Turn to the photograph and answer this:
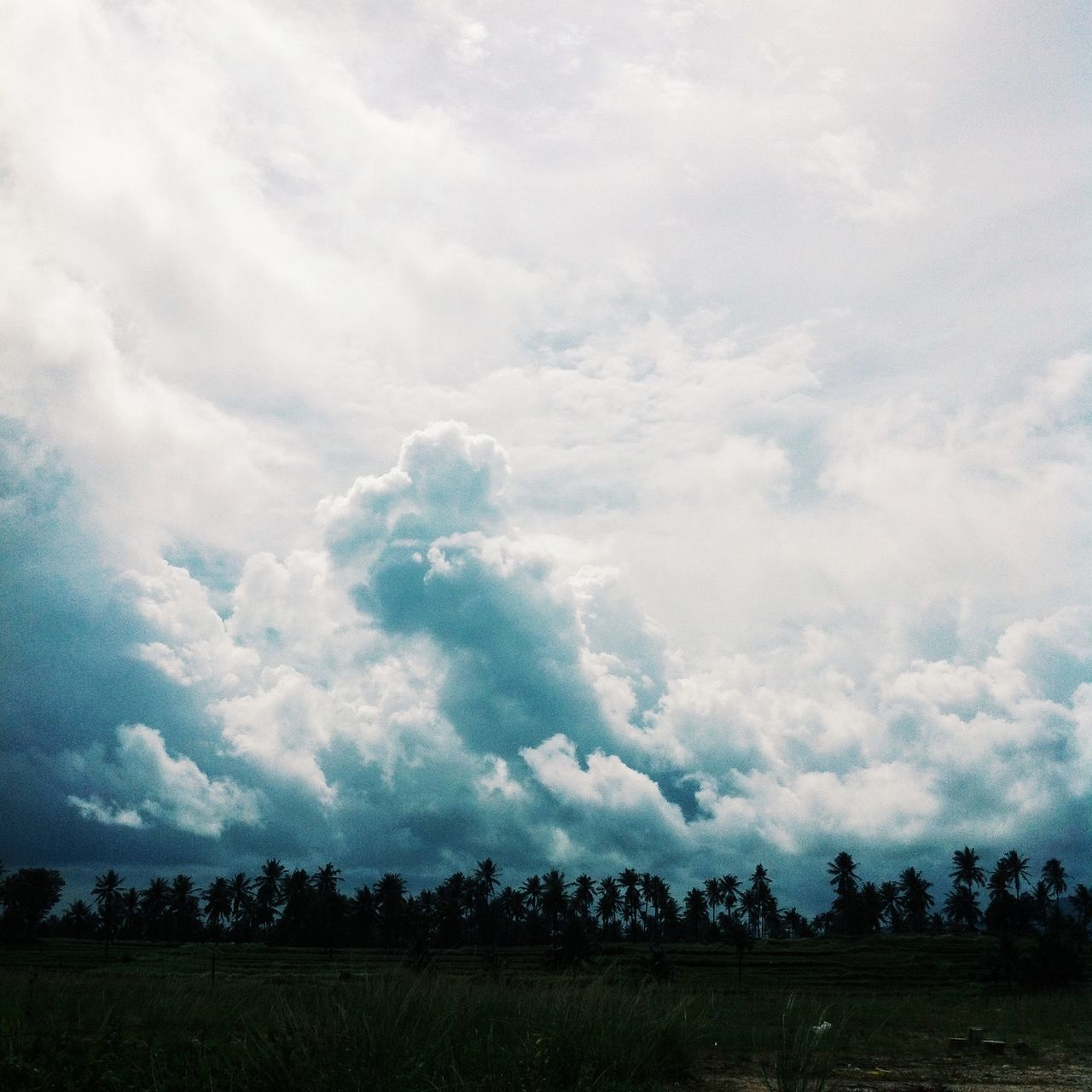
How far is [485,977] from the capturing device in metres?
12.5

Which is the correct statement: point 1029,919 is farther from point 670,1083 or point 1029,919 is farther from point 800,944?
point 670,1083

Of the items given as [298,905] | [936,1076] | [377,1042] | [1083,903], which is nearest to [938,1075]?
[936,1076]

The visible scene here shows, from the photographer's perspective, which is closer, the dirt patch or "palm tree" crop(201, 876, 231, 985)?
the dirt patch

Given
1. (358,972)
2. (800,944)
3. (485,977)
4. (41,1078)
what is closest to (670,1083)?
(485,977)

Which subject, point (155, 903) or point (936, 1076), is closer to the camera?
point (936, 1076)

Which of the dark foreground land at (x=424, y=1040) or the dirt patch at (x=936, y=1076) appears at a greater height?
the dark foreground land at (x=424, y=1040)

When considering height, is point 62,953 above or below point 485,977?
below

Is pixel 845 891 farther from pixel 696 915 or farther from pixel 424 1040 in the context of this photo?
pixel 424 1040

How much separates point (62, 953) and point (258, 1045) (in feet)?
302

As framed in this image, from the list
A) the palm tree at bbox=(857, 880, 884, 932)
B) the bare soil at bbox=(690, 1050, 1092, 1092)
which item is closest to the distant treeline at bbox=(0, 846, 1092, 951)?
the palm tree at bbox=(857, 880, 884, 932)

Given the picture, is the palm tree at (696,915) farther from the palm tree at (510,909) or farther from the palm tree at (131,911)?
the palm tree at (131,911)

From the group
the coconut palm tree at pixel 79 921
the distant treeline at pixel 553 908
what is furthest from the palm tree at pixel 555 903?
the coconut palm tree at pixel 79 921

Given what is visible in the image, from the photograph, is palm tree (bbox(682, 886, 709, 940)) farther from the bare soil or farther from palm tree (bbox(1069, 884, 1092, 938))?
the bare soil

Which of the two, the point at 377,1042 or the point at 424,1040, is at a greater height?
the point at 377,1042
